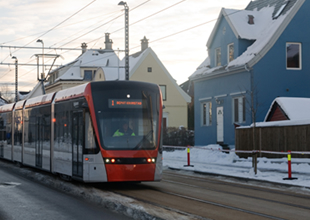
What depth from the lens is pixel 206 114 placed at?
35.8m

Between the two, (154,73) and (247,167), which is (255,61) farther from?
(154,73)

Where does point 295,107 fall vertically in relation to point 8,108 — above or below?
below

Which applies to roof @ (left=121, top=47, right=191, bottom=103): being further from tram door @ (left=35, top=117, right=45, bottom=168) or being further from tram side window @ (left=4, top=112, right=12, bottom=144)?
tram door @ (left=35, top=117, right=45, bottom=168)

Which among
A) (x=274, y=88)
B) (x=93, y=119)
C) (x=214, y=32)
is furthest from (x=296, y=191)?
(x=214, y=32)

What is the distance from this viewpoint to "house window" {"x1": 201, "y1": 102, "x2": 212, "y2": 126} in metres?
35.3

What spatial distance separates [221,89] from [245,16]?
15.8 ft

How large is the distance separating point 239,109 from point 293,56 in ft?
14.5

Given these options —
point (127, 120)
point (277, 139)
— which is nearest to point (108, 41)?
point (277, 139)

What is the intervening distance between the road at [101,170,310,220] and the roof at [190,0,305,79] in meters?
14.3

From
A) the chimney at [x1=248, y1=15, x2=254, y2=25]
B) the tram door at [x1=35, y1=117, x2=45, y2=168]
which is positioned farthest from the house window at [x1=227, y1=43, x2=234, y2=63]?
the tram door at [x1=35, y1=117, x2=45, y2=168]

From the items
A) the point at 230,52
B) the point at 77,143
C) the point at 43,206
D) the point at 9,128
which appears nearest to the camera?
the point at 43,206

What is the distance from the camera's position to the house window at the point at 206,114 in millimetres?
35328

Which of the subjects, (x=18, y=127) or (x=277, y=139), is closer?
(x=277, y=139)

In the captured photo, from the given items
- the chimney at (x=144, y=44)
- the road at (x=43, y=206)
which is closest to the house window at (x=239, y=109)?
the road at (x=43, y=206)
